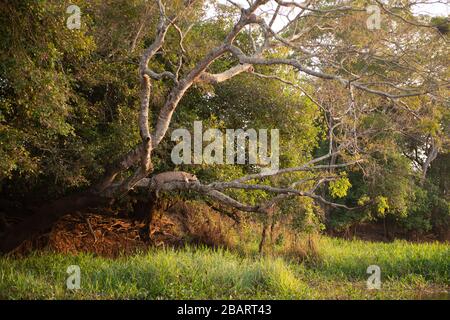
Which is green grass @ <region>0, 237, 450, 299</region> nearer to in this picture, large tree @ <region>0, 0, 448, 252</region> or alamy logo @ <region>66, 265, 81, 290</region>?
alamy logo @ <region>66, 265, 81, 290</region>

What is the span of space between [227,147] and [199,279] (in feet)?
12.6

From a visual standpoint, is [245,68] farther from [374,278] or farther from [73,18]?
[374,278]

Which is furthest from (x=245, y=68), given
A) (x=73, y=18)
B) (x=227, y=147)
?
(x=73, y=18)

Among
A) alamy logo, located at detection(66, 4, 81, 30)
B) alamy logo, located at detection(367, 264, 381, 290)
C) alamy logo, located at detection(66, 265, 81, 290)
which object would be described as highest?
alamy logo, located at detection(66, 4, 81, 30)

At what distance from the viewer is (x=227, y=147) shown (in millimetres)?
12445

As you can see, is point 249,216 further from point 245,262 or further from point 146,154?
point 146,154

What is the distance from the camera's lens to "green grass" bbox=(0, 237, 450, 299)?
8.80 meters

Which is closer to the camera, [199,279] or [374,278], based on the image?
[199,279]

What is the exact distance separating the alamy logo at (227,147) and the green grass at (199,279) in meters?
2.16

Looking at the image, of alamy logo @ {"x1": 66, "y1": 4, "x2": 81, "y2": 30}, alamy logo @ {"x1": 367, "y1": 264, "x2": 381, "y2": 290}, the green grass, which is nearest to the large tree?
alamy logo @ {"x1": 66, "y1": 4, "x2": 81, "y2": 30}

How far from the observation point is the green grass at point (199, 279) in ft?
28.9

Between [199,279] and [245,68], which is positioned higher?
[245,68]

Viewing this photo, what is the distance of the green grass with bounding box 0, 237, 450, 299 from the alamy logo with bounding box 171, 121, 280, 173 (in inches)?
85.1

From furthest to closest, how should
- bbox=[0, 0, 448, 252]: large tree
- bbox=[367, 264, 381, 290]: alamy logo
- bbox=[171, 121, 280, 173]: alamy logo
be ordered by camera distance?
bbox=[171, 121, 280, 173]: alamy logo → bbox=[367, 264, 381, 290]: alamy logo → bbox=[0, 0, 448, 252]: large tree
